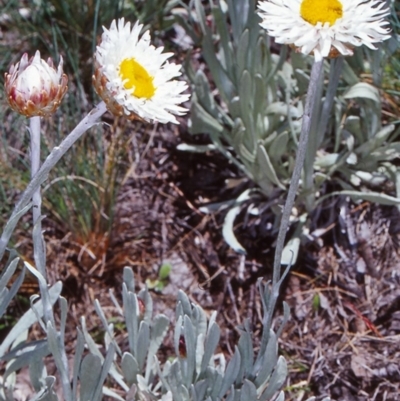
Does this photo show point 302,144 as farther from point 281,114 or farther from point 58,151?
point 281,114

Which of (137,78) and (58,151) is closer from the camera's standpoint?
(58,151)

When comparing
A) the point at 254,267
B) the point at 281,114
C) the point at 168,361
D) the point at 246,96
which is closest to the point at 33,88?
the point at 168,361

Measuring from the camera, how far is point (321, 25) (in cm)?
148

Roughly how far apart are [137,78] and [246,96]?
105 centimetres

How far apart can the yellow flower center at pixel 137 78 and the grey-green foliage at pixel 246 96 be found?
3.00 ft

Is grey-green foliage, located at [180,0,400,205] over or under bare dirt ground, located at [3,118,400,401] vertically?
over

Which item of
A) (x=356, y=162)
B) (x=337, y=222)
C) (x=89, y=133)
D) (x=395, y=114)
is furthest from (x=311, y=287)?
(x=89, y=133)

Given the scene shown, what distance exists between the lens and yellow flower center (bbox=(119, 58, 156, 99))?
1520mm

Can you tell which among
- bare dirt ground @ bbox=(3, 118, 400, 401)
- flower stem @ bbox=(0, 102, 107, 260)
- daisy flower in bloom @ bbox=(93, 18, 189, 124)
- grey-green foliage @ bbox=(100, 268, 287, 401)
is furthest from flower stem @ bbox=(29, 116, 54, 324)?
bare dirt ground @ bbox=(3, 118, 400, 401)

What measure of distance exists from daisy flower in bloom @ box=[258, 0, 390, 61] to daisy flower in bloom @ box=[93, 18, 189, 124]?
28 cm

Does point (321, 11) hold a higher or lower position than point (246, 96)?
higher

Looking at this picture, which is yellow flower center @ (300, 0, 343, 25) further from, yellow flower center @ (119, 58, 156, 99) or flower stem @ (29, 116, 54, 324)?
flower stem @ (29, 116, 54, 324)

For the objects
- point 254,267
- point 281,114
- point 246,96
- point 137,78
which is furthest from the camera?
point 254,267

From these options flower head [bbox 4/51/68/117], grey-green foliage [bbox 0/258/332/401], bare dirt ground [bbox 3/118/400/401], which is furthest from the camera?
bare dirt ground [bbox 3/118/400/401]
